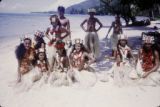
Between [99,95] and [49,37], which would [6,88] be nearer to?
[49,37]

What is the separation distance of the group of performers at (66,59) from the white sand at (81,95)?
107mm

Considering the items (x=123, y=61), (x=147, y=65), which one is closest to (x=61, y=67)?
(x=123, y=61)

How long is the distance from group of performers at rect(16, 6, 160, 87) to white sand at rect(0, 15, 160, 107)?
0.11m

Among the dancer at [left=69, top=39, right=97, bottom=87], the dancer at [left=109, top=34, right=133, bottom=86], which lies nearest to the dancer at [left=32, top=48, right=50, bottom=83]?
the dancer at [left=69, top=39, right=97, bottom=87]

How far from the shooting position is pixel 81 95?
3.27 m

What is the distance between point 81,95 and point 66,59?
0.49m

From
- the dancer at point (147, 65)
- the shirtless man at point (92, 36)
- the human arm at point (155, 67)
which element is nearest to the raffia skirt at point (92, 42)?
the shirtless man at point (92, 36)

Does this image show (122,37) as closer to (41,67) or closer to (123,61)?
(123,61)

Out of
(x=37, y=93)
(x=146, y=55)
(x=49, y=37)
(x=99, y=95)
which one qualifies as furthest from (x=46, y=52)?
(x=146, y=55)

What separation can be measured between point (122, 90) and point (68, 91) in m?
0.61

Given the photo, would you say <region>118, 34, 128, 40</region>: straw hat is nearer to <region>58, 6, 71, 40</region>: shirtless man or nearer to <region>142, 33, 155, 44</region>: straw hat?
<region>142, 33, 155, 44</region>: straw hat

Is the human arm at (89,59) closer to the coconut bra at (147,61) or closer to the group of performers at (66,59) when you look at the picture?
the group of performers at (66,59)

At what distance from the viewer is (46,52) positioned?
3.53 meters

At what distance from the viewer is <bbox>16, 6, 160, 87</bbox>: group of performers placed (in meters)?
3.43
